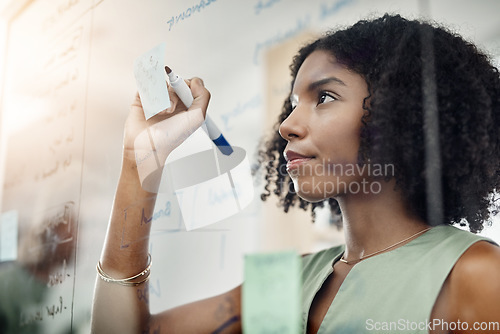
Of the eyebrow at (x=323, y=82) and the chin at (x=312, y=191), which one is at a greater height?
the eyebrow at (x=323, y=82)

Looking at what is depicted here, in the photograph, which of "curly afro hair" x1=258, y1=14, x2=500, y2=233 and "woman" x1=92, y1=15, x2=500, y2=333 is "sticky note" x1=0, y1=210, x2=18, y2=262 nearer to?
"woman" x1=92, y1=15, x2=500, y2=333

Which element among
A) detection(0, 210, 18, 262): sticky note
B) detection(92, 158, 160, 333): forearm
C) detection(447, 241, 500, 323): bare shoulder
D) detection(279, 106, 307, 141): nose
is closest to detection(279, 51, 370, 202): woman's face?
detection(279, 106, 307, 141): nose

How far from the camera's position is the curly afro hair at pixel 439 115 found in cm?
41

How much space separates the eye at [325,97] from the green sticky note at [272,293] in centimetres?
16

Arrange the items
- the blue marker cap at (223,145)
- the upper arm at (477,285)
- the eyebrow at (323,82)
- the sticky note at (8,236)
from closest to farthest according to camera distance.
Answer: the upper arm at (477,285) < the eyebrow at (323,82) < the blue marker cap at (223,145) < the sticky note at (8,236)

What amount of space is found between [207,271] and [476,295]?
313 mm

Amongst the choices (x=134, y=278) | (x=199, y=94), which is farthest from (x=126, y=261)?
(x=199, y=94)

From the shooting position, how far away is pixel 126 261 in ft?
2.13

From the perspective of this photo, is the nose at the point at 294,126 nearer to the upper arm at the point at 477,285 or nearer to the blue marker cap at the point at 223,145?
the blue marker cap at the point at 223,145

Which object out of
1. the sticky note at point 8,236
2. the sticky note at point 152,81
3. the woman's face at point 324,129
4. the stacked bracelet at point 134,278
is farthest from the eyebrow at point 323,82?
the sticky note at point 8,236

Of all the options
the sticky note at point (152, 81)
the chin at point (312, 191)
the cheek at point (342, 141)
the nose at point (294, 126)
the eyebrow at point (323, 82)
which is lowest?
the chin at point (312, 191)

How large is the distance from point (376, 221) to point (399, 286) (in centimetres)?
7

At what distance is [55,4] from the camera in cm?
103

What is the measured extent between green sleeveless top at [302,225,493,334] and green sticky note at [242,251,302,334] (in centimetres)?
4
